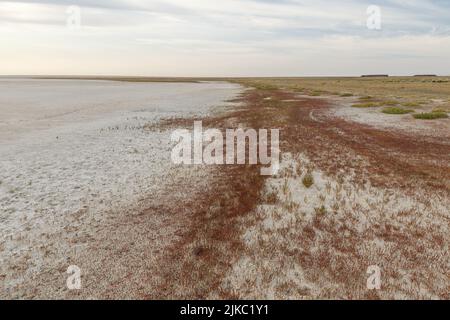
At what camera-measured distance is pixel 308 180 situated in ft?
43.1

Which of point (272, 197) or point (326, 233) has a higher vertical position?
point (272, 197)

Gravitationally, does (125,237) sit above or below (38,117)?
below

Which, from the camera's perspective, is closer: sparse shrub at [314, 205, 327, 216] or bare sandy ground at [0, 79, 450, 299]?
bare sandy ground at [0, 79, 450, 299]

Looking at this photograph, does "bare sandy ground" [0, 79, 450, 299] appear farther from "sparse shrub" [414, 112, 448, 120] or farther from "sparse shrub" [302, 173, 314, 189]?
"sparse shrub" [414, 112, 448, 120]

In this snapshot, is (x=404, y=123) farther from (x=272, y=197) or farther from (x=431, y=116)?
(x=272, y=197)

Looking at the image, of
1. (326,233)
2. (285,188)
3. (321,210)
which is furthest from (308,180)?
(326,233)

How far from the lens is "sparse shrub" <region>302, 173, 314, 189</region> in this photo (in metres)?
12.7

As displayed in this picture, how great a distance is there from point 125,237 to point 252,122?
842 inches

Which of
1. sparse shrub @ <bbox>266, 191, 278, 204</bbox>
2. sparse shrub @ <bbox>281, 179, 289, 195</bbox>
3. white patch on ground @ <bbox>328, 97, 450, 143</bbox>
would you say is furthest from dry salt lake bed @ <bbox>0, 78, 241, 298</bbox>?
white patch on ground @ <bbox>328, 97, 450, 143</bbox>

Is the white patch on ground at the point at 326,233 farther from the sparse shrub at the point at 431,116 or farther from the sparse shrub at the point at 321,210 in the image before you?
the sparse shrub at the point at 431,116
